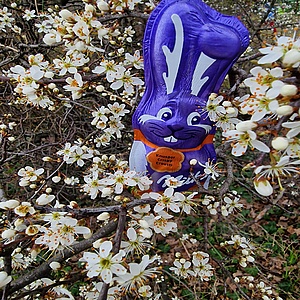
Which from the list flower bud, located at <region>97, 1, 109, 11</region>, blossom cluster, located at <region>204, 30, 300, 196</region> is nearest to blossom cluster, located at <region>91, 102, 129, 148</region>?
flower bud, located at <region>97, 1, 109, 11</region>

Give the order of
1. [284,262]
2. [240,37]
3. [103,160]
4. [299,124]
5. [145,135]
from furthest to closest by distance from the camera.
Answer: [284,262], [103,160], [145,135], [240,37], [299,124]

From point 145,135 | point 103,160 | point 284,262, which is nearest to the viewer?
point 145,135

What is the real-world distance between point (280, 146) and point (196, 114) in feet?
2.07

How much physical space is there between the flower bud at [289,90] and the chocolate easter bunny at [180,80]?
0.63 metres

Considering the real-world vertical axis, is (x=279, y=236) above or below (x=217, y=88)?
below

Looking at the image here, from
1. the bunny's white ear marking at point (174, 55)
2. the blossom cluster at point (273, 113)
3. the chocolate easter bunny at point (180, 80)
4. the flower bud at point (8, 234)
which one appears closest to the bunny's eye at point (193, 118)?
the chocolate easter bunny at point (180, 80)

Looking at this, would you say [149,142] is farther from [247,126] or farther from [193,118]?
[247,126]

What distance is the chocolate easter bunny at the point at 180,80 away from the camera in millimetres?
1241

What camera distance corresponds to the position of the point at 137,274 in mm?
962

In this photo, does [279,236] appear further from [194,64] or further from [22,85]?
[22,85]

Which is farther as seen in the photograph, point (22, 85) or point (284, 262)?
point (284, 262)

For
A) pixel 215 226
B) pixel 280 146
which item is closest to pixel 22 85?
pixel 280 146

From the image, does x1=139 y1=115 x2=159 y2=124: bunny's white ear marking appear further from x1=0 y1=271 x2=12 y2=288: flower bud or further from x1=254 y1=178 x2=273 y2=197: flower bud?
x1=0 y1=271 x2=12 y2=288: flower bud

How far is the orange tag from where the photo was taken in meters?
1.38
